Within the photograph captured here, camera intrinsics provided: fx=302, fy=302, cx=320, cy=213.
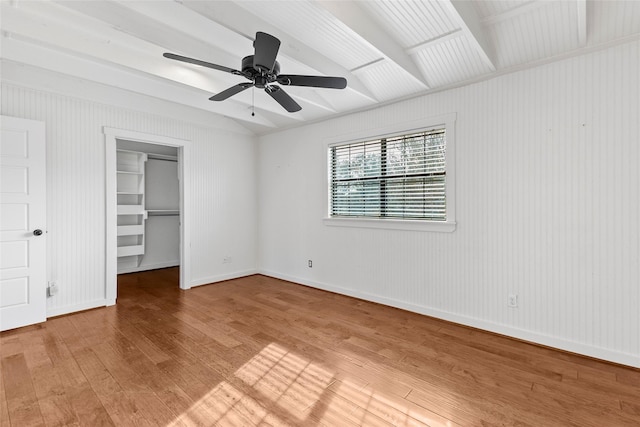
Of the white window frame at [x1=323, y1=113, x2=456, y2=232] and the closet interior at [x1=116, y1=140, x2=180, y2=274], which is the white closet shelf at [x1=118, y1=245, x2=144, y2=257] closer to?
the closet interior at [x1=116, y1=140, x2=180, y2=274]

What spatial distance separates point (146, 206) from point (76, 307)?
280 centimetres

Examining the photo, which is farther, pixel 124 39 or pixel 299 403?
pixel 124 39

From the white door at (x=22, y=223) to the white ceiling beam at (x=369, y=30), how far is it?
3.36 meters

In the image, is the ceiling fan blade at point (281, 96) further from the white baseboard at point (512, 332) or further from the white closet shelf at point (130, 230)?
the white closet shelf at point (130, 230)

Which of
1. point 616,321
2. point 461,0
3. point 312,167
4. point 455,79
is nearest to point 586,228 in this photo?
point 616,321

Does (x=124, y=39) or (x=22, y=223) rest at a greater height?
(x=124, y=39)

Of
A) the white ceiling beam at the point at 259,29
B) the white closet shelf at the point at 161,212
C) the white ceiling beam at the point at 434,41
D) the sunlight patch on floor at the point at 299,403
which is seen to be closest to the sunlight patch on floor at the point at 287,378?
the sunlight patch on floor at the point at 299,403

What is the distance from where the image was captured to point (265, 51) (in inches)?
78.0

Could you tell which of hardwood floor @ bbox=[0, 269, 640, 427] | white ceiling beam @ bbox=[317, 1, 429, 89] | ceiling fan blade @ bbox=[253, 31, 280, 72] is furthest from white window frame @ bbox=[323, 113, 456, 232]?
ceiling fan blade @ bbox=[253, 31, 280, 72]

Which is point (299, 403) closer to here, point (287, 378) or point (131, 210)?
point (287, 378)

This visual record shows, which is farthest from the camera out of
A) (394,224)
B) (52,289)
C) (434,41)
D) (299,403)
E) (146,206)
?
(146,206)

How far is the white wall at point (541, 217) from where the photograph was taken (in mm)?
2439

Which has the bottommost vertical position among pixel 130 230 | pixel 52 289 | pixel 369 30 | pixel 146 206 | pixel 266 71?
pixel 52 289

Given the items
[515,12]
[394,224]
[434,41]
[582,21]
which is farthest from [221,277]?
[582,21]
